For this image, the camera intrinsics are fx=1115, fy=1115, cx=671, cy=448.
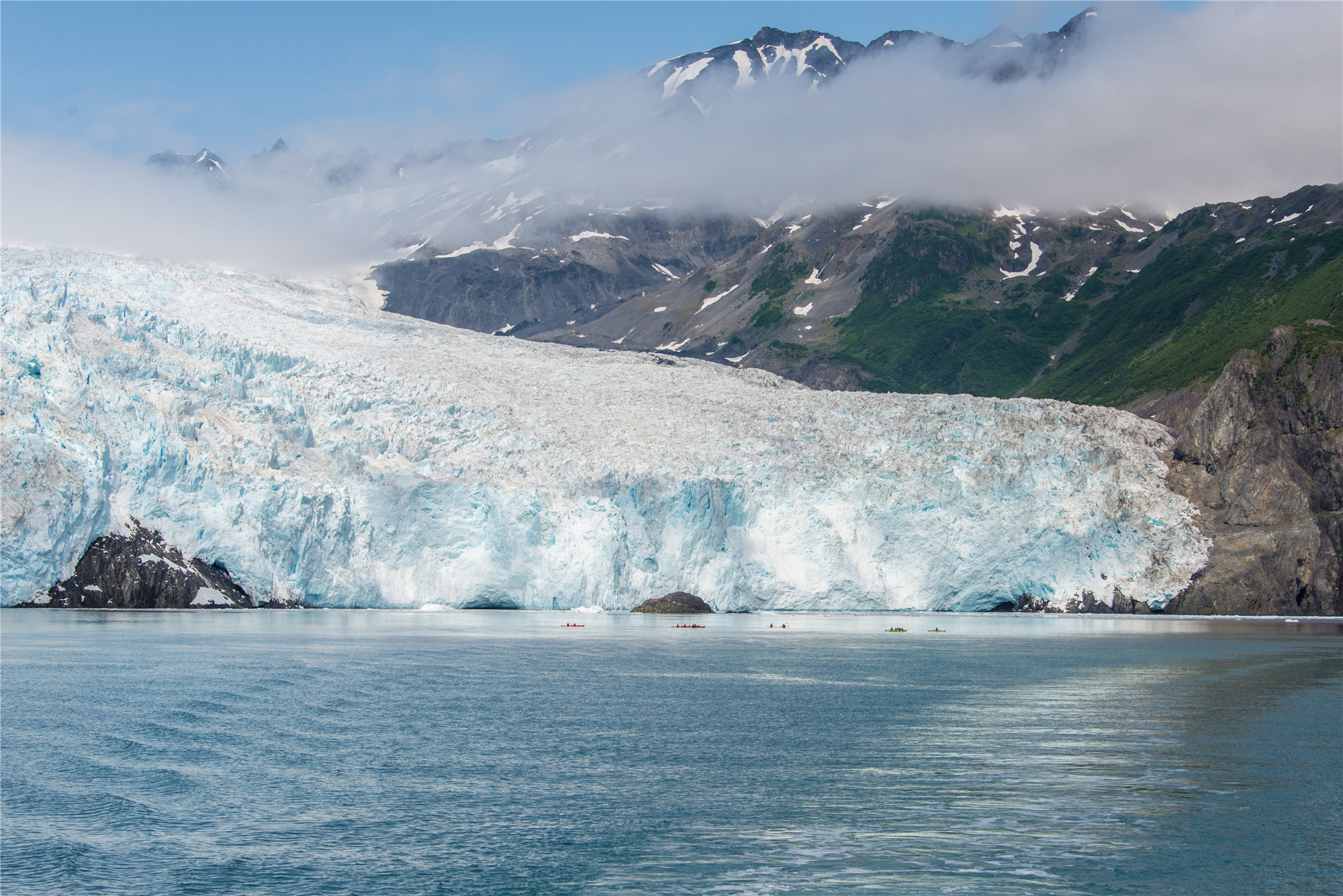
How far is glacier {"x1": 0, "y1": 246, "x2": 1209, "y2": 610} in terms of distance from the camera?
43531 mm

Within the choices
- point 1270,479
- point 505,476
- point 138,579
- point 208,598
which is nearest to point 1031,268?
point 1270,479

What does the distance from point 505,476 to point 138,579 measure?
584 inches

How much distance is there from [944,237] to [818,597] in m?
154

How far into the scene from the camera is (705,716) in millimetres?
21328

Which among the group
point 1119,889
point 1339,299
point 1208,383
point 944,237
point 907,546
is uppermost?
point 944,237

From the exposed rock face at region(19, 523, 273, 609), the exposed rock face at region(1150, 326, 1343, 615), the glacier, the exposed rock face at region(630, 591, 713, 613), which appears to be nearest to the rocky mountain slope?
the exposed rock face at region(19, 523, 273, 609)

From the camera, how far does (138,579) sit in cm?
4272

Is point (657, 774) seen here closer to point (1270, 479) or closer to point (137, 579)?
point (137, 579)

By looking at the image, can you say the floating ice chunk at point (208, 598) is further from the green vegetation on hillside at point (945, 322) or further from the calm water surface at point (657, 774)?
the green vegetation on hillside at point (945, 322)

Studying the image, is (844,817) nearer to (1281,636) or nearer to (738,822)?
(738,822)

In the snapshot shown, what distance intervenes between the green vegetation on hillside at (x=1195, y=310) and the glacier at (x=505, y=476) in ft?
155

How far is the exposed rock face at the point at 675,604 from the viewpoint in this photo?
4962 centimetres

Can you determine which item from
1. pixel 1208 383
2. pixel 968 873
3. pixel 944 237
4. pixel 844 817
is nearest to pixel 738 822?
pixel 844 817

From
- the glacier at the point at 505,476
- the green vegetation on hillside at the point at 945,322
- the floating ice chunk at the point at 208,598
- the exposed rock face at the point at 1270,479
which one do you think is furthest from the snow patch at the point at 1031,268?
the floating ice chunk at the point at 208,598
